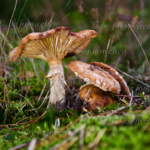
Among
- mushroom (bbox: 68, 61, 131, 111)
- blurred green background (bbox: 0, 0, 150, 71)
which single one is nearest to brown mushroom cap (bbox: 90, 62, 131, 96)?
mushroom (bbox: 68, 61, 131, 111)

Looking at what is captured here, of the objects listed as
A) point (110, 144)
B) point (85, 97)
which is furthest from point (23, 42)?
point (110, 144)

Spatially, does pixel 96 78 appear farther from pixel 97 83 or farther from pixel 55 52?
pixel 55 52

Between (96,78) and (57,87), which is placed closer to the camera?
(96,78)

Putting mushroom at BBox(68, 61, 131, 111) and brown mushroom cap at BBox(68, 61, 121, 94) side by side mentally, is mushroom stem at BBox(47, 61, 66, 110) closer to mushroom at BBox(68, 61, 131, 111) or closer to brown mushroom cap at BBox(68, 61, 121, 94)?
mushroom at BBox(68, 61, 131, 111)

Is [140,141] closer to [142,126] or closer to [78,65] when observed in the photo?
[142,126]

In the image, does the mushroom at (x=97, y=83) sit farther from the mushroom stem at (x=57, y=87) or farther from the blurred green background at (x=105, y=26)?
the blurred green background at (x=105, y=26)

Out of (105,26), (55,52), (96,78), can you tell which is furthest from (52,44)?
(105,26)

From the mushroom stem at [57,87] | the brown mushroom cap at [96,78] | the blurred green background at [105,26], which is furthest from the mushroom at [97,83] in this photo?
the blurred green background at [105,26]

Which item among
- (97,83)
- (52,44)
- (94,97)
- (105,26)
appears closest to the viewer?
(97,83)
